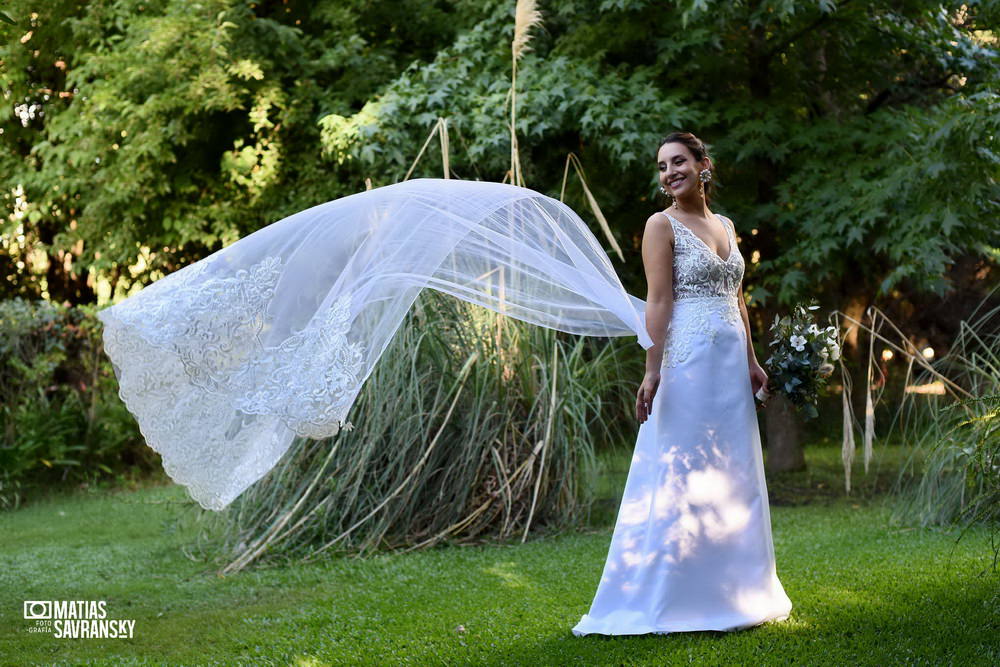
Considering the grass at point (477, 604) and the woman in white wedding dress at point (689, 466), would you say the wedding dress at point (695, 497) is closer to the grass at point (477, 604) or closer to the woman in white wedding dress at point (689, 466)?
the woman in white wedding dress at point (689, 466)

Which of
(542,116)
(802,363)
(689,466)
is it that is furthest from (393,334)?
(542,116)

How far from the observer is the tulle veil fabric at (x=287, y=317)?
4.01 metres

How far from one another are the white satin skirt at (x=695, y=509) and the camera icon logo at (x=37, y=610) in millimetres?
2633

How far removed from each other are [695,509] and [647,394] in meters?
0.50

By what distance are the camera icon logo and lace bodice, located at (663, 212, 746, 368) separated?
322 centimetres

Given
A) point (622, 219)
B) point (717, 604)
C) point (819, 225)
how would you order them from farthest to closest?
point (622, 219)
point (819, 225)
point (717, 604)

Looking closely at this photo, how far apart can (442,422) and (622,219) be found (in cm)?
358

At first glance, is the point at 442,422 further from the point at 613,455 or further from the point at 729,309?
the point at 729,309

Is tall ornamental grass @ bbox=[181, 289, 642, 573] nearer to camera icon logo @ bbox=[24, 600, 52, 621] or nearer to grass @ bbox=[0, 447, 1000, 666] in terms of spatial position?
grass @ bbox=[0, 447, 1000, 666]

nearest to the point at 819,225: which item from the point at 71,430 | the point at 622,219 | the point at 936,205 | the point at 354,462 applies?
the point at 936,205

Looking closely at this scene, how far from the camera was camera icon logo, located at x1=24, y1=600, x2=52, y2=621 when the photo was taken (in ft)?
16.0

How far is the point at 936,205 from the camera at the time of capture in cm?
706

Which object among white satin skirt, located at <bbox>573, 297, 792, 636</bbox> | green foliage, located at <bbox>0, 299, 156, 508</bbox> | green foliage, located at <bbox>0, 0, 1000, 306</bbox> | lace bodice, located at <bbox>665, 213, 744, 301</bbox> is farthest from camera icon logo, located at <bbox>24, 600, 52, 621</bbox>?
green foliage, located at <bbox>0, 0, 1000, 306</bbox>

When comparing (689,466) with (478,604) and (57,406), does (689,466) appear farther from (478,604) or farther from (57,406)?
(57,406)
